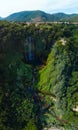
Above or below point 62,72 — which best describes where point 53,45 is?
above

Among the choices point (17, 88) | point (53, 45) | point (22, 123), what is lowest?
point (22, 123)

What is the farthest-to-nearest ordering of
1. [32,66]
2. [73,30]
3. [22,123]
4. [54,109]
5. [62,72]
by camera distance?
[73,30] < [32,66] < [62,72] < [54,109] < [22,123]

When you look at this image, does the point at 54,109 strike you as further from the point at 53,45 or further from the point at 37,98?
the point at 53,45

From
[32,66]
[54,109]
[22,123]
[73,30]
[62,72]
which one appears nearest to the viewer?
[22,123]

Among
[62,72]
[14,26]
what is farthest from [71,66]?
[14,26]

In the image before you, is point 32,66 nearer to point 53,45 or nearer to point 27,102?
point 53,45

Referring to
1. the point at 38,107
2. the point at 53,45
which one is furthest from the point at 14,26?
the point at 38,107

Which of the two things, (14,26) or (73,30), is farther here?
(73,30)
